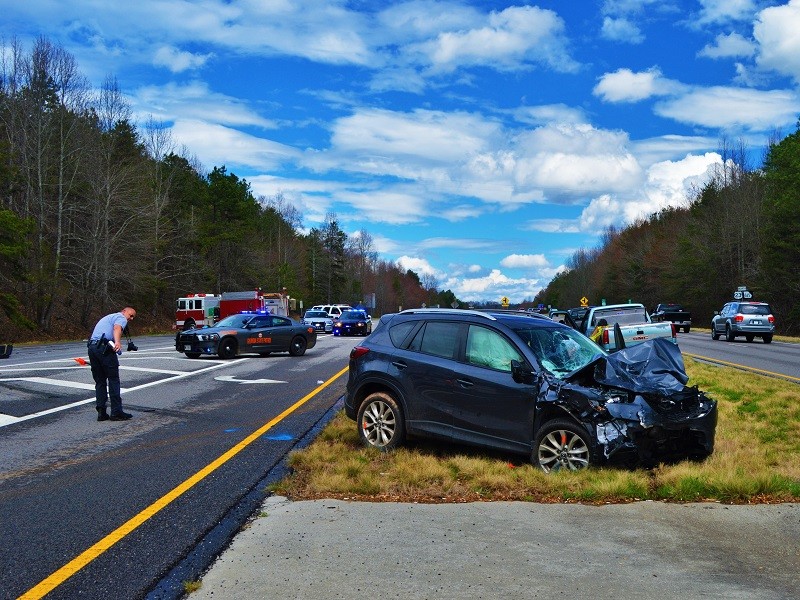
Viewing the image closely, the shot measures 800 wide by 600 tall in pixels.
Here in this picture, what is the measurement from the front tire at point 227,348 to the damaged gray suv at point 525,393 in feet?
49.5

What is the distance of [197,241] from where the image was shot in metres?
70.9

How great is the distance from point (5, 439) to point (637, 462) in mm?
7329

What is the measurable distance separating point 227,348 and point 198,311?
89.5 feet

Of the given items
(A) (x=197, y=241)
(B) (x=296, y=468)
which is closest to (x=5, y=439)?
(B) (x=296, y=468)

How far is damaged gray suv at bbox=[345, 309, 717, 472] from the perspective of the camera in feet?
22.3

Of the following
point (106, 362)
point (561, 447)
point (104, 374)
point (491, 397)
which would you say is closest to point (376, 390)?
point (491, 397)

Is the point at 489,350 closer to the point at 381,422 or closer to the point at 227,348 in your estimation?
the point at 381,422

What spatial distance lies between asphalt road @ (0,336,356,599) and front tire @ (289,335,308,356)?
8.46 metres

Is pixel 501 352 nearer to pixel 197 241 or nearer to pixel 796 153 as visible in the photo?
pixel 796 153

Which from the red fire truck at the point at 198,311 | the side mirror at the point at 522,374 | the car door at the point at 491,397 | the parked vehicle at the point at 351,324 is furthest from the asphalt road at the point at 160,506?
the red fire truck at the point at 198,311

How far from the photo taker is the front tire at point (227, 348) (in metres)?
23.2

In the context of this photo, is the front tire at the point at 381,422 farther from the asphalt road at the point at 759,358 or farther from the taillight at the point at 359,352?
the asphalt road at the point at 759,358

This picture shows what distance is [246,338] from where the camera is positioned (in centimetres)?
2367

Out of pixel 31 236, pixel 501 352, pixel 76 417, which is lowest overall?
pixel 76 417
